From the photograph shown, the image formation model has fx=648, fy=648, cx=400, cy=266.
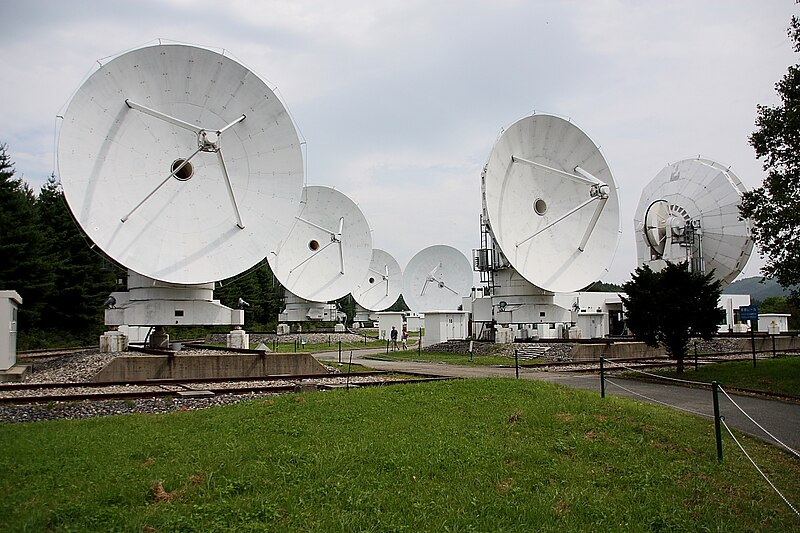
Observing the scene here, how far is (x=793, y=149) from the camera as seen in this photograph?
17.4 m

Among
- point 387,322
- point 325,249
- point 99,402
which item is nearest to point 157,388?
point 99,402

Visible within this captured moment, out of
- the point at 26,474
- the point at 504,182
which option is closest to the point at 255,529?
the point at 26,474

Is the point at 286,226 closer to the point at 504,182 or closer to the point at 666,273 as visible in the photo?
the point at 504,182

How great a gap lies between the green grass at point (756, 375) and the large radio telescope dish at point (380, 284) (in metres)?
50.3

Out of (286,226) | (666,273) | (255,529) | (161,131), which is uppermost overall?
(161,131)

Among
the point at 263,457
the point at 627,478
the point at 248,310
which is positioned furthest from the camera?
the point at 248,310

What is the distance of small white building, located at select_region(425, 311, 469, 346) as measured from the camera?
1529 inches

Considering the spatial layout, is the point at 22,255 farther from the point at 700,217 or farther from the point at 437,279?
the point at 700,217

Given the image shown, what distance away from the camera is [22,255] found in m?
32.5

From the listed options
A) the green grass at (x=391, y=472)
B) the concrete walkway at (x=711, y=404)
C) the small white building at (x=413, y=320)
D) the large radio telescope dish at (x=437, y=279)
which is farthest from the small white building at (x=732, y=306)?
the green grass at (x=391, y=472)

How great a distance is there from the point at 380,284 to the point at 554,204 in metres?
42.1

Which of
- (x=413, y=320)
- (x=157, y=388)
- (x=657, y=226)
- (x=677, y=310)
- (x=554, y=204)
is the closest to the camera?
(x=157, y=388)

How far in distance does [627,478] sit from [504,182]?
76.3ft

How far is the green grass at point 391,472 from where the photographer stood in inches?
237
